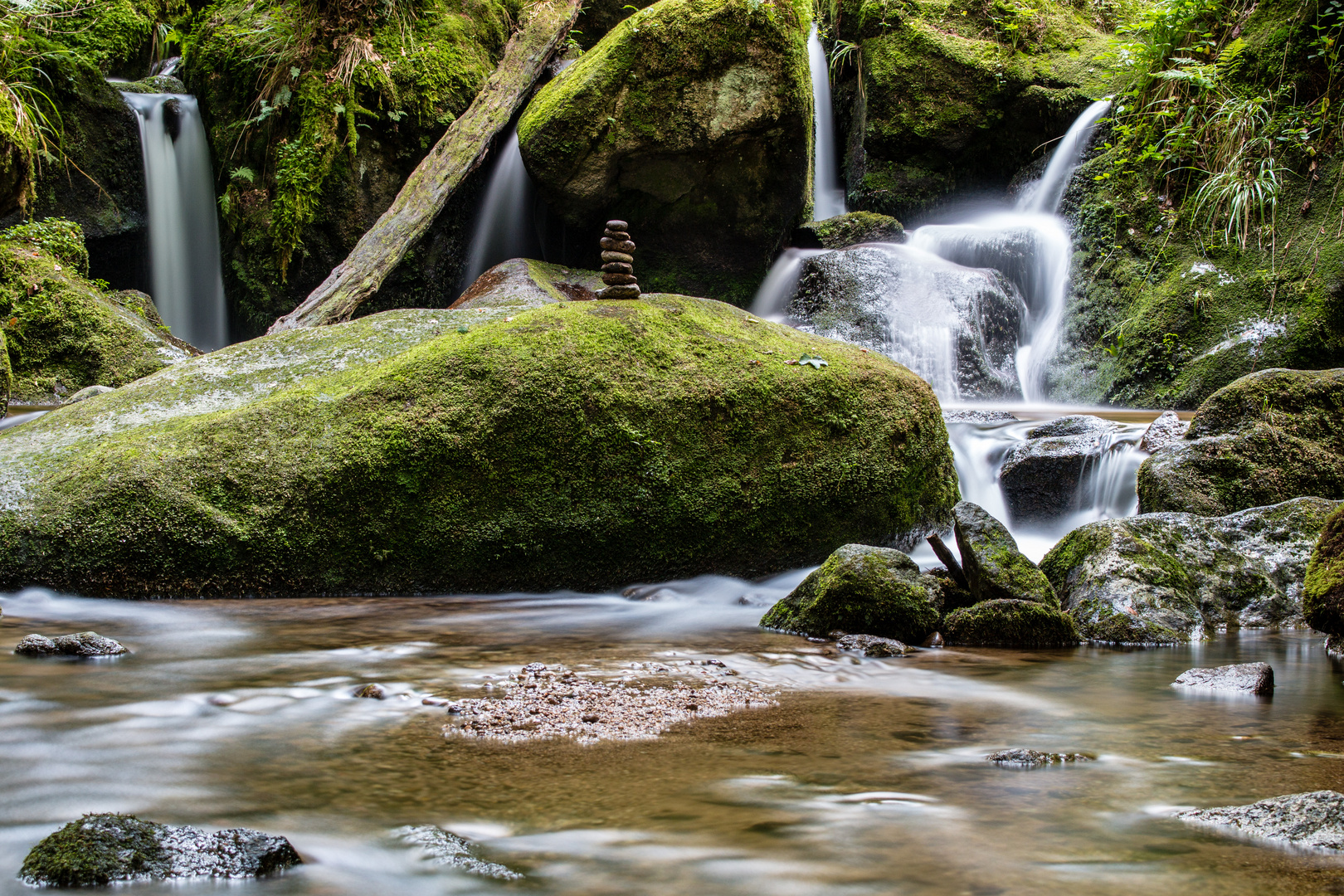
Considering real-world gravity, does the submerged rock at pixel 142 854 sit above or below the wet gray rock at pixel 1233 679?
above

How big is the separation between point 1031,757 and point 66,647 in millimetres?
3397

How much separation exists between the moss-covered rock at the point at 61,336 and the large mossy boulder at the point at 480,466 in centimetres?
367

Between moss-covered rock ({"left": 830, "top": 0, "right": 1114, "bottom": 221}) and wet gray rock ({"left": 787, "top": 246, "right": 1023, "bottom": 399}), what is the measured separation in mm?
3065

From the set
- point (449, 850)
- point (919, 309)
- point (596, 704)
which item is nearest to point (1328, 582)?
point (596, 704)

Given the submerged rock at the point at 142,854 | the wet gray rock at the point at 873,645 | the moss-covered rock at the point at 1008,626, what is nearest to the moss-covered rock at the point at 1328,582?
the moss-covered rock at the point at 1008,626

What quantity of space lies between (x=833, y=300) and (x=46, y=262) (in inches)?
342

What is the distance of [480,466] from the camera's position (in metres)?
5.00

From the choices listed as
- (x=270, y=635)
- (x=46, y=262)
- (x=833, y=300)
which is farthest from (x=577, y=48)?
(x=270, y=635)

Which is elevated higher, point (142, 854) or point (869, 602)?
point (869, 602)

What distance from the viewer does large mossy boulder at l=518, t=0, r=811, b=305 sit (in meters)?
10.0

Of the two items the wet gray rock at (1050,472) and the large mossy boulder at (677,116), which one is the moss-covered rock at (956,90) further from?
the wet gray rock at (1050,472)

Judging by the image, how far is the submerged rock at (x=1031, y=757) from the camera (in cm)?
237

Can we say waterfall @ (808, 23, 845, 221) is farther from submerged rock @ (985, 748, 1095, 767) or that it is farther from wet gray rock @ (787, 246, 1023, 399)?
submerged rock @ (985, 748, 1095, 767)

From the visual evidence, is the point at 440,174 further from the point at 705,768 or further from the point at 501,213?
the point at 705,768
